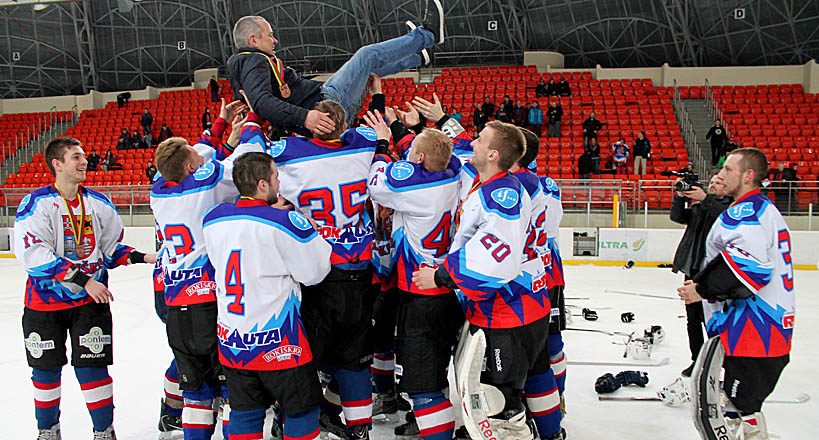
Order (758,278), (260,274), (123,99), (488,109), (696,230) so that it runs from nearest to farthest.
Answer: (260,274) → (758,278) → (696,230) → (488,109) → (123,99)

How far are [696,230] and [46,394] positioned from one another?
419 centimetres

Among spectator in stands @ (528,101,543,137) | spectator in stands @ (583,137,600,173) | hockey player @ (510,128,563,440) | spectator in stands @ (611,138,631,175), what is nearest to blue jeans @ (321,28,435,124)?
hockey player @ (510,128,563,440)

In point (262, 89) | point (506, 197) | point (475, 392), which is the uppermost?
point (262, 89)

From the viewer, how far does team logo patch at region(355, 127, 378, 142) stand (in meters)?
3.60

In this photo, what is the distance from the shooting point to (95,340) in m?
3.72

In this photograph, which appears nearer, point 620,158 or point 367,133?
point 367,133

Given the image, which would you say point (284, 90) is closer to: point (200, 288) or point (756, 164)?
point (200, 288)

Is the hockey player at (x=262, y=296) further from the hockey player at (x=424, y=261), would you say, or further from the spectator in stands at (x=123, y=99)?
the spectator in stands at (x=123, y=99)

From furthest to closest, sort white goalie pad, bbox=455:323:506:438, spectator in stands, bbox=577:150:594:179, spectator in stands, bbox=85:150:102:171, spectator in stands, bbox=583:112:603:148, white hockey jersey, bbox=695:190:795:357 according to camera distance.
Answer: spectator in stands, bbox=85:150:102:171, spectator in stands, bbox=583:112:603:148, spectator in stands, bbox=577:150:594:179, white hockey jersey, bbox=695:190:795:357, white goalie pad, bbox=455:323:506:438

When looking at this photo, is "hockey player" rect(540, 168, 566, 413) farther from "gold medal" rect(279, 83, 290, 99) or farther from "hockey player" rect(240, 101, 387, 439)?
"gold medal" rect(279, 83, 290, 99)

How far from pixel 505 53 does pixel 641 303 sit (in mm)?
18269

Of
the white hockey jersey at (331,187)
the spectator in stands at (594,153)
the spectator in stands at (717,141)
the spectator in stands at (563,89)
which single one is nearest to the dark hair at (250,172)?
the white hockey jersey at (331,187)

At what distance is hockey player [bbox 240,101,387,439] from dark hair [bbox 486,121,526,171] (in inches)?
29.7

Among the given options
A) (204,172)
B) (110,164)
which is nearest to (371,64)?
(204,172)
